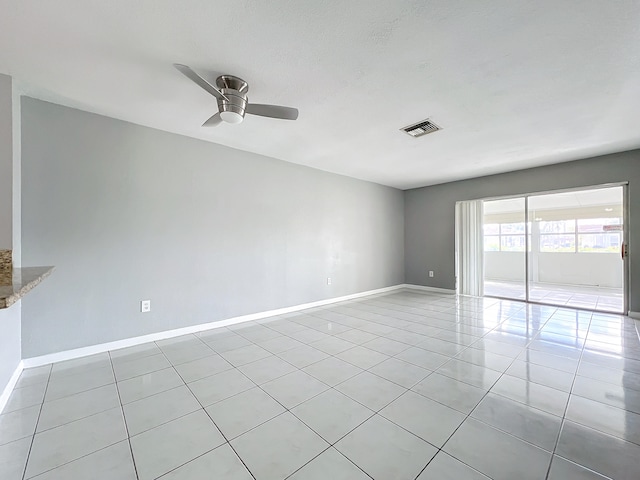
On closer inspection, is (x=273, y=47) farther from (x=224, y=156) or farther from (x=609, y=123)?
(x=609, y=123)

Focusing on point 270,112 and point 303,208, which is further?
point 303,208

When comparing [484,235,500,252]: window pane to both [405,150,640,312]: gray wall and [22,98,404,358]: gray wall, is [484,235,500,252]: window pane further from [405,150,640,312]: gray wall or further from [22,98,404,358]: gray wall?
[22,98,404,358]: gray wall

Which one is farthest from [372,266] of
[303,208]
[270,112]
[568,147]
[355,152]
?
[270,112]

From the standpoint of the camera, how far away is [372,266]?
5918mm

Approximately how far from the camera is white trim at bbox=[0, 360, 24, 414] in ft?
6.07

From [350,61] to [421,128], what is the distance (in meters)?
1.52

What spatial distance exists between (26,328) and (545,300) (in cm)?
761

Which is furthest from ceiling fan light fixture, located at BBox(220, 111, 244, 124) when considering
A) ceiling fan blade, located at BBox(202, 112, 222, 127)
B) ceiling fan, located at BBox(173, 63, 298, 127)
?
ceiling fan blade, located at BBox(202, 112, 222, 127)

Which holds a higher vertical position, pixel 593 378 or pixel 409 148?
pixel 409 148

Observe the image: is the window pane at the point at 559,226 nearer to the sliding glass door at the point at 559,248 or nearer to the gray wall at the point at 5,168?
the sliding glass door at the point at 559,248

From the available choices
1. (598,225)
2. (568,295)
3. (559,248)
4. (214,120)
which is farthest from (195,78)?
(559,248)

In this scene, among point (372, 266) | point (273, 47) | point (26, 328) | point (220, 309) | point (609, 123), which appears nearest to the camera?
point (273, 47)

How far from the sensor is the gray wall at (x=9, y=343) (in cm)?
189

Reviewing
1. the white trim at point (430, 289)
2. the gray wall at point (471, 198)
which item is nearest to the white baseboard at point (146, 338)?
the white trim at point (430, 289)
